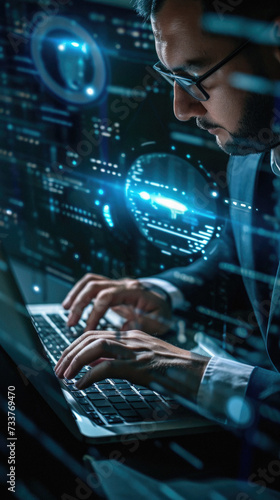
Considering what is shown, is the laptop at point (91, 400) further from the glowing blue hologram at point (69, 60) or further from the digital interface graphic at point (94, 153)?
the glowing blue hologram at point (69, 60)

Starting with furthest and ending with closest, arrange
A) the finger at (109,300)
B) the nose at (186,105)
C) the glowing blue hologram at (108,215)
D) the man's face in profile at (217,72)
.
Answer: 1. the glowing blue hologram at (108,215)
2. the finger at (109,300)
3. the nose at (186,105)
4. the man's face in profile at (217,72)

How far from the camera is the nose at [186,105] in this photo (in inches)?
35.9

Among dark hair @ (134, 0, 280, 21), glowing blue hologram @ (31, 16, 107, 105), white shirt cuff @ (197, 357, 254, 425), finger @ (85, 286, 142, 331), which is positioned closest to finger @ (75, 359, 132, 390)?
white shirt cuff @ (197, 357, 254, 425)

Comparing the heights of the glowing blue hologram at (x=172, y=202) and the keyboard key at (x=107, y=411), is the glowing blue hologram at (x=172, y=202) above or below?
above

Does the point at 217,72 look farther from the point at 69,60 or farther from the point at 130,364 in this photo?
the point at 69,60

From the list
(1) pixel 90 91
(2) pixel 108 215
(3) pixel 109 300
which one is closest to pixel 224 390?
(3) pixel 109 300

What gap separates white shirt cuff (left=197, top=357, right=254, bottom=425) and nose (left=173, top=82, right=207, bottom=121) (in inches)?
16.5

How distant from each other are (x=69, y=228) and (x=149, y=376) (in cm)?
71

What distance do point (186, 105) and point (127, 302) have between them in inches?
17.3

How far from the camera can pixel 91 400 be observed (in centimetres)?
79

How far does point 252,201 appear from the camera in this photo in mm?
1100

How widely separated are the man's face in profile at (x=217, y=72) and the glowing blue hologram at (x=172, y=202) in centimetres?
19

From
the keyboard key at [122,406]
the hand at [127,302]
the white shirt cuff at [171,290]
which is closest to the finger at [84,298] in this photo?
the hand at [127,302]

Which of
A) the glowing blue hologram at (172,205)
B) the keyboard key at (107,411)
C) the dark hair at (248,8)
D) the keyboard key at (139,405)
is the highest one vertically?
the dark hair at (248,8)
